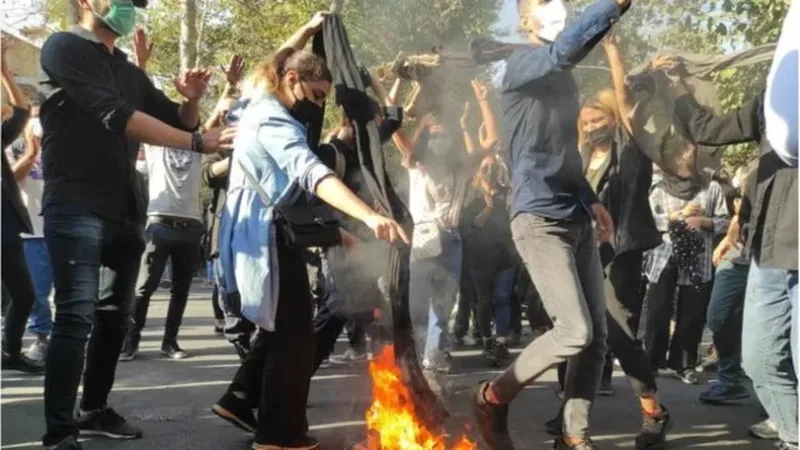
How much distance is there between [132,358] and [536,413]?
11.1ft

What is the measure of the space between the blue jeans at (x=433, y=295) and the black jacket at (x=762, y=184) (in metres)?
2.70

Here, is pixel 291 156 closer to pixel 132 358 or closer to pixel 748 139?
pixel 748 139

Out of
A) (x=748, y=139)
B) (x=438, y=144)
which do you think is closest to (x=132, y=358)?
(x=438, y=144)

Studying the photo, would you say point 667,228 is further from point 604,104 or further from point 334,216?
point 334,216

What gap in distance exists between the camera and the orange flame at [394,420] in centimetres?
357

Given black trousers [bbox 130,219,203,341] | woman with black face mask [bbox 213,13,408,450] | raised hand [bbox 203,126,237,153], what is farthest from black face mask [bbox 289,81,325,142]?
black trousers [bbox 130,219,203,341]

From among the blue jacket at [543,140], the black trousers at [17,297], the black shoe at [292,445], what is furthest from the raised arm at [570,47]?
the black trousers at [17,297]

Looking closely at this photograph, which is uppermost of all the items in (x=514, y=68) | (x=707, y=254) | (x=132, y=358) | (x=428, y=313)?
(x=514, y=68)

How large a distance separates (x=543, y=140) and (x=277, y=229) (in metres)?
1.22

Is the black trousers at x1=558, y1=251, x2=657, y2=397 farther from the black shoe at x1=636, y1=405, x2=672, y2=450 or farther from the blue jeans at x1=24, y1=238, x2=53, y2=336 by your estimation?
the blue jeans at x1=24, y1=238, x2=53, y2=336

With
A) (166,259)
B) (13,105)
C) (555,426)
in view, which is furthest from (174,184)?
(555,426)

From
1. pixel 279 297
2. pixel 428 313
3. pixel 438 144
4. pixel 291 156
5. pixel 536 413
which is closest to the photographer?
pixel 291 156

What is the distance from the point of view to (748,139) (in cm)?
376

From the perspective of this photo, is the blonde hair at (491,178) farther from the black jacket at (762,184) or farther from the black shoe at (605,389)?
the black jacket at (762,184)
